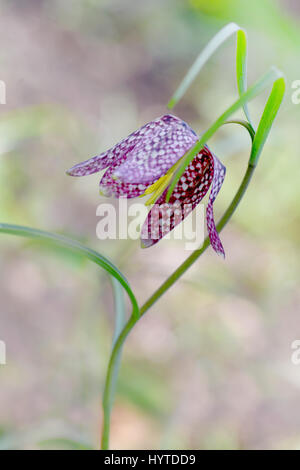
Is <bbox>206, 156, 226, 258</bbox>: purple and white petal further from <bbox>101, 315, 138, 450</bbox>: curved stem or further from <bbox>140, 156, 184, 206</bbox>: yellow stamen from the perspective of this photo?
<bbox>101, 315, 138, 450</bbox>: curved stem

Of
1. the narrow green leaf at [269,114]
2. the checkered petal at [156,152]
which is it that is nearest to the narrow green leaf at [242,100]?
the narrow green leaf at [269,114]

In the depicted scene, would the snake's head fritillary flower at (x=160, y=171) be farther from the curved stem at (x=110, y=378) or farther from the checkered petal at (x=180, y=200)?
the curved stem at (x=110, y=378)

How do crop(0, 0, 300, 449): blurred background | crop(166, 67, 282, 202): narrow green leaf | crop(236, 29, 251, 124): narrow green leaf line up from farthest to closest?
crop(0, 0, 300, 449): blurred background
crop(236, 29, 251, 124): narrow green leaf
crop(166, 67, 282, 202): narrow green leaf

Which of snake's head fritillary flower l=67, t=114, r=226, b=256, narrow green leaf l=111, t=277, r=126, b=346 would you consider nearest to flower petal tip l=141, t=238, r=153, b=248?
snake's head fritillary flower l=67, t=114, r=226, b=256

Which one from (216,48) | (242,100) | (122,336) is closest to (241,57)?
(216,48)

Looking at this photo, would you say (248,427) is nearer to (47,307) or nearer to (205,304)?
(205,304)

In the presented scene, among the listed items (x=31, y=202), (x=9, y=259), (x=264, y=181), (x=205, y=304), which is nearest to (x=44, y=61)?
(x=31, y=202)
